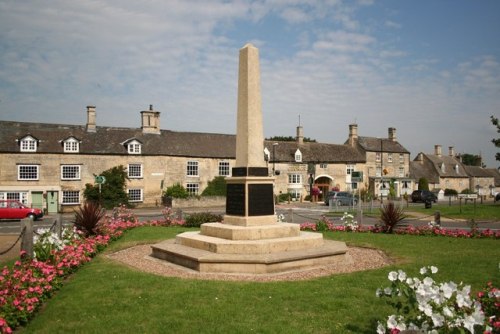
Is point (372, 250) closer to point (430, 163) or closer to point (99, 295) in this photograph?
point (99, 295)

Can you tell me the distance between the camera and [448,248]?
42.3 ft

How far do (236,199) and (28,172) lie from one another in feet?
103

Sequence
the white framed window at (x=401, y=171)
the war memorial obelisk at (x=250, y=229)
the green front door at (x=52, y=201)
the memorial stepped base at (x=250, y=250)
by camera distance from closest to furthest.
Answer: the memorial stepped base at (x=250, y=250)
the war memorial obelisk at (x=250, y=229)
the green front door at (x=52, y=201)
the white framed window at (x=401, y=171)

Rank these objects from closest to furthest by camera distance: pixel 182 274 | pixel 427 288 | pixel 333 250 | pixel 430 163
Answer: pixel 427 288 < pixel 182 274 < pixel 333 250 < pixel 430 163

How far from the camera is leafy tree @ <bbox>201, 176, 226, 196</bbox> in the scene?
44.4 meters

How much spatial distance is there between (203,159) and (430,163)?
45.1 metres

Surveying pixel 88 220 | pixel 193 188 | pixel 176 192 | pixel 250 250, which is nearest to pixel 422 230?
pixel 250 250

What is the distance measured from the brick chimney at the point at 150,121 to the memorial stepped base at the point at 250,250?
33382mm

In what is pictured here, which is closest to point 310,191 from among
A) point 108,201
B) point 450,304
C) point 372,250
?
point 108,201

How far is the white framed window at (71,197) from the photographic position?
1497 inches

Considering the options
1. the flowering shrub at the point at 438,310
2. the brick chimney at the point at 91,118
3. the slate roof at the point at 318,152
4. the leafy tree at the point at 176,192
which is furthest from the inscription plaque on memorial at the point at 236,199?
the slate roof at the point at 318,152

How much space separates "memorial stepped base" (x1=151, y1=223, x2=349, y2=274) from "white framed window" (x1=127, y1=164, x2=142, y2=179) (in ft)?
97.6

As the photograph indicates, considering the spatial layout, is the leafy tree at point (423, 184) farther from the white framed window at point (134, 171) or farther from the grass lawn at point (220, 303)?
the grass lawn at point (220, 303)

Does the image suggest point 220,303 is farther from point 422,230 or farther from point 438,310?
point 422,230
